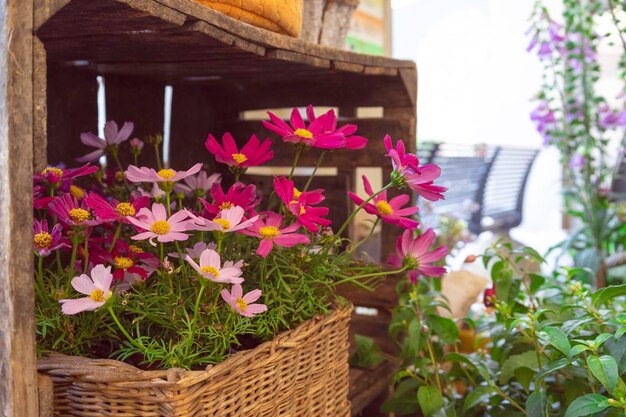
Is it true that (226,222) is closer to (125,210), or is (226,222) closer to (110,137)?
(125,210)

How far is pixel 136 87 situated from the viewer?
159 centimetres

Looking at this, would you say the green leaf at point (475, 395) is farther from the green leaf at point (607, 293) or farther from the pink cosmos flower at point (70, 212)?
the pink cosmos flower at point (70, 212)

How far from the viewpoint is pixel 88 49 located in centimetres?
112

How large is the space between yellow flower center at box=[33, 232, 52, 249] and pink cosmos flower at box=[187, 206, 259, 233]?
168 millimetres

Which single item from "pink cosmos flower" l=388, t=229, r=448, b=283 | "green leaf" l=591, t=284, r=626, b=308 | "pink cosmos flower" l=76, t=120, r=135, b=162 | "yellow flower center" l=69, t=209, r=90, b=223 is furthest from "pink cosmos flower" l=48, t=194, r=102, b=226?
"green leaf" l=591, t=284, r=626, b=308

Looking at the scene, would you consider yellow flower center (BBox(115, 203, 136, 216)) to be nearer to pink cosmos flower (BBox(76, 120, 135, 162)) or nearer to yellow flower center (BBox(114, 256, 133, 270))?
yellow flower center (BBox(114, 256, 133, 270))

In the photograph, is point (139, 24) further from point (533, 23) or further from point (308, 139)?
point (533, 23)

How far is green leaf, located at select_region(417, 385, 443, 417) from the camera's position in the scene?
1.33m

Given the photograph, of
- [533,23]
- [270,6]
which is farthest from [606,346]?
[533,23]

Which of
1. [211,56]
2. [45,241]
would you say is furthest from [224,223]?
[211,56]

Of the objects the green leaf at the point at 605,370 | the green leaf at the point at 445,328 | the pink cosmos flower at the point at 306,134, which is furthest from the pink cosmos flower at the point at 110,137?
the green leaf at the point at 605,370

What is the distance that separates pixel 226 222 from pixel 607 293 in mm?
651

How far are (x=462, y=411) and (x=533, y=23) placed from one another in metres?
1.61

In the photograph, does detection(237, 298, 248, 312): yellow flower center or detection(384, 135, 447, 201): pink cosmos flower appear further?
detection(384, 135, 447, 201): pink cosmos flower
